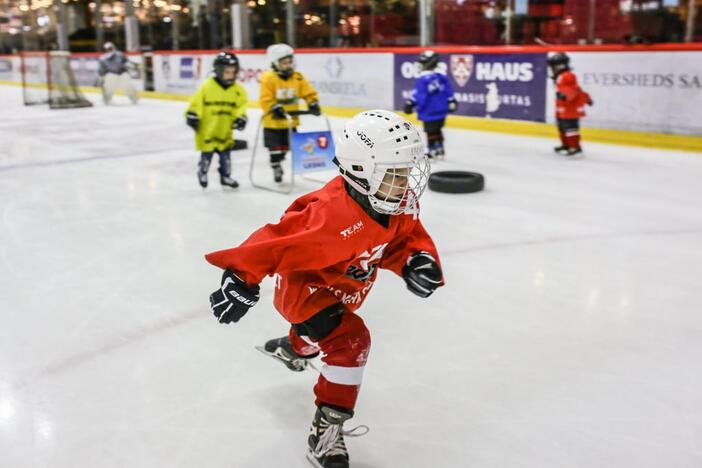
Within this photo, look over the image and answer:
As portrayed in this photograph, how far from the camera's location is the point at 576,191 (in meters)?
5.07

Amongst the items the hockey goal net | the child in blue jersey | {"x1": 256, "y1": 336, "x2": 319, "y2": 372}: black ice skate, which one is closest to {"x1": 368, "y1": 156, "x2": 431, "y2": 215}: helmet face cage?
{"x1": 256, "y1": 336, "x2": 319, "y2": 372}: black ice skate

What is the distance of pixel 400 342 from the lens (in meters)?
2.51

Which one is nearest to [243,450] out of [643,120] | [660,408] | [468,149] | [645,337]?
[660,408]

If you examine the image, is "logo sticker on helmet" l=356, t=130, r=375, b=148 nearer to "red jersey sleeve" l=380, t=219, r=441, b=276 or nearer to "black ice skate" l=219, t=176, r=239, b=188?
"red jersey sleeve" l=380, t=219, r=441, b=276

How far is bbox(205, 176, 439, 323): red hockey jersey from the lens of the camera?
1.56 meters

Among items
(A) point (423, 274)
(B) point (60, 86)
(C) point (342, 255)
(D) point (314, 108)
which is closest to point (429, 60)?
(D) point (314, 108)

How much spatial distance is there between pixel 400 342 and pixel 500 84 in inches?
241

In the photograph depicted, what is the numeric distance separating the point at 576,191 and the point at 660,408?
10.6 ft

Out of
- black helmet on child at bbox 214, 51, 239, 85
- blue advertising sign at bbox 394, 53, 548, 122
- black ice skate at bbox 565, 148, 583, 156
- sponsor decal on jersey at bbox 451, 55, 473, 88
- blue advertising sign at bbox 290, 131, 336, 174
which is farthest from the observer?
sponsor decal on jersey at bbox 451, 55, 473, 88

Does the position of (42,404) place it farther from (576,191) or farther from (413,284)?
(576,191)

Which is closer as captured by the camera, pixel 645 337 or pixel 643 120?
pixel 645 337

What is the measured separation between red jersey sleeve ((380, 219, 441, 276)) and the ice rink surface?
465 millimetres

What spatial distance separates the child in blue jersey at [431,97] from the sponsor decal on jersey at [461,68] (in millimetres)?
2163

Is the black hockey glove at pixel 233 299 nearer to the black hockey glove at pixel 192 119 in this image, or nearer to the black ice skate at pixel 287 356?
the black ice skate at pixel 287 356
